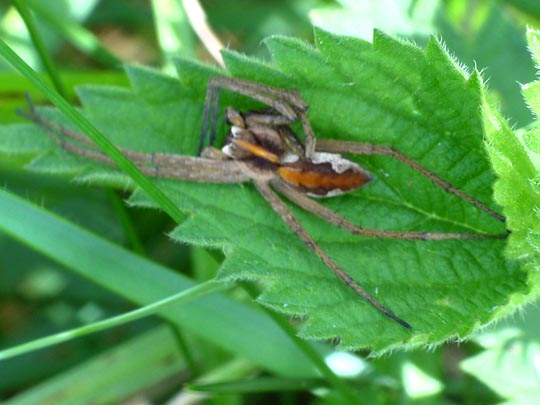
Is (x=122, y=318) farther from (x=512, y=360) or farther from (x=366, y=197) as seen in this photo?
(x=512, y=360)

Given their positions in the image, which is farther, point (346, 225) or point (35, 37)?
point (35, 37)

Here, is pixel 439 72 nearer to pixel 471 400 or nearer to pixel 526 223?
pixel 526 223

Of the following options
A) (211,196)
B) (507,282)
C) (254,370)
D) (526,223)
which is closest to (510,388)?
(507,282)

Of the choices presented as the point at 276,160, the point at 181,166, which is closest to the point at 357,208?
the point at 276,160

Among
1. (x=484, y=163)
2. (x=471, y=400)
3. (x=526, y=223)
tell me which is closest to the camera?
(x=526, y=223)

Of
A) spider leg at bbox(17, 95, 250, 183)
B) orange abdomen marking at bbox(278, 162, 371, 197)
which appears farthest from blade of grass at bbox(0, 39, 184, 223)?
orange abdomen marking at bbox(278, 162, 371, 197)

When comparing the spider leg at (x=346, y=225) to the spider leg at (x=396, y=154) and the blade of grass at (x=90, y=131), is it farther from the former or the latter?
the blade of grass at (x=90, y=131)

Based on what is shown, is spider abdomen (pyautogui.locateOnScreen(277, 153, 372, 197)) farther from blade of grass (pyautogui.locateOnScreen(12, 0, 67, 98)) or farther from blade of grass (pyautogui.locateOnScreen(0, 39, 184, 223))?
blade of grass (pyautogui.locateOnScreen(12, 0, 67, 98))
